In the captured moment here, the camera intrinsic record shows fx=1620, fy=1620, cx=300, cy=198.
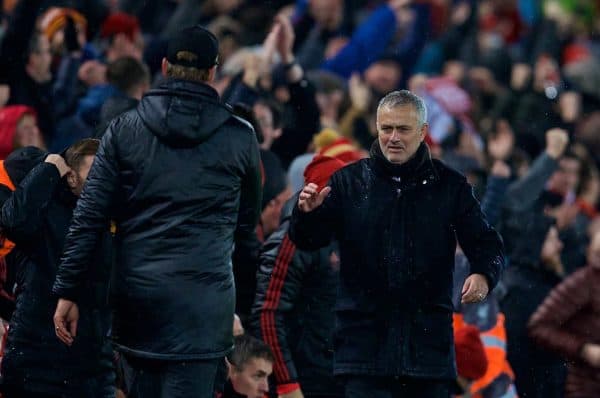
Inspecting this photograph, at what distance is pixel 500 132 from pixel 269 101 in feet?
13.5

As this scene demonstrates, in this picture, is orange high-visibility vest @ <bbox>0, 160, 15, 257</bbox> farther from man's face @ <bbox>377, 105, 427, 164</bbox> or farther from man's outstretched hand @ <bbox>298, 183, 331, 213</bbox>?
man's face @ <bbox>377, 105, 427, 164</bbox>

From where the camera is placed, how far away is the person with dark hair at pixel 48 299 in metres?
7.80

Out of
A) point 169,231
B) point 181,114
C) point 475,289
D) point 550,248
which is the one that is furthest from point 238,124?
point 550,248

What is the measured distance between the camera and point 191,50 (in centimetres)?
732

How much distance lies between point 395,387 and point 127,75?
12.6 ft

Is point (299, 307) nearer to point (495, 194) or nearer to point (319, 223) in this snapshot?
point (319, 223)

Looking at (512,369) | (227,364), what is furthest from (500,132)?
(227,364)

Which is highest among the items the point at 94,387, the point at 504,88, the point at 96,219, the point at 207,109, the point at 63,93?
the point at 504,88

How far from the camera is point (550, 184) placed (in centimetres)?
1467

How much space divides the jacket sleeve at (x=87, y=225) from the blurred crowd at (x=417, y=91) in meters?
1.10

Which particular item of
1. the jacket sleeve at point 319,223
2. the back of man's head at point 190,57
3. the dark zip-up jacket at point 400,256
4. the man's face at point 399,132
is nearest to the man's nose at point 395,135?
the man's face at point 399,132

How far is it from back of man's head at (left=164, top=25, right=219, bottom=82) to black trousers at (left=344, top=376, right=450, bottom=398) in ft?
5.23

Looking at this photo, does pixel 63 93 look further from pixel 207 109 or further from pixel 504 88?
pixel 504 88

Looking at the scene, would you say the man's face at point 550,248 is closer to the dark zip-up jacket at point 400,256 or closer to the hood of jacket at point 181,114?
the dark zip-up jacket at point 400,256
